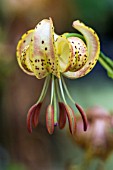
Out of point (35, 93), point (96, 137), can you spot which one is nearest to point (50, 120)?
point (96, 137)

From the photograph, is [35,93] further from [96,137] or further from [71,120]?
[71,120]

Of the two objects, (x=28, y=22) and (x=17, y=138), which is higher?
(x=28, y=22)

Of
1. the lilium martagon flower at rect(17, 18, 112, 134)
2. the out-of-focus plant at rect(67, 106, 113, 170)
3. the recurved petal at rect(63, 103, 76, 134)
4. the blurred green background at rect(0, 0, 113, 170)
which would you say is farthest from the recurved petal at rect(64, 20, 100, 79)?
the blurred green background at rect(0, 0, 113, 170)

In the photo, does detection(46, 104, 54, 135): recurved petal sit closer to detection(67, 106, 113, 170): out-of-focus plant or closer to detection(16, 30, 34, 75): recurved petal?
detection(16, 30, 34, 75): recurved petal

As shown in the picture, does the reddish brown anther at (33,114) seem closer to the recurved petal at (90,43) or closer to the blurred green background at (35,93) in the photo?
the recurved petal at (90,43)

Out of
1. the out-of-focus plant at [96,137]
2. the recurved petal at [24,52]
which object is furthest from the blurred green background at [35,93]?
the recurved petal at [24,52]

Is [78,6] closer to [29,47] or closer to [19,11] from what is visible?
[19,11]

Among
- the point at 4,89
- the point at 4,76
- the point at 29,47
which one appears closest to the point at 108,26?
the point at 4,89
